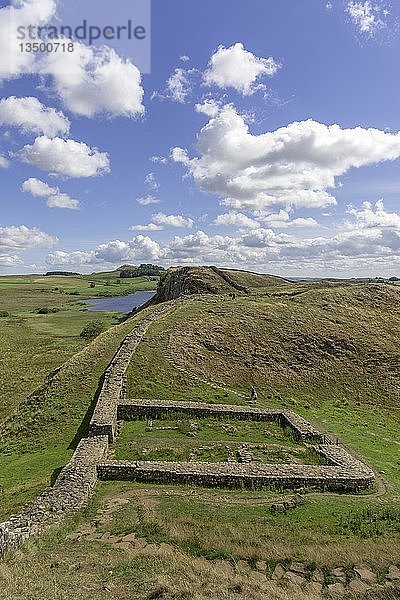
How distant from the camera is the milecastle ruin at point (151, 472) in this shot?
→ 1541cm

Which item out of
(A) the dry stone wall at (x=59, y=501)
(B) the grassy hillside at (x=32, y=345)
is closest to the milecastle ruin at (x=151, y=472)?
(A) the dry stone wall at (x=59, y=501)

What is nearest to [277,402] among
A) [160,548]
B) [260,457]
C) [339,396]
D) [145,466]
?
[339,396]

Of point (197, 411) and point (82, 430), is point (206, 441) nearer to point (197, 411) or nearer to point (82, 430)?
point (197, 411)

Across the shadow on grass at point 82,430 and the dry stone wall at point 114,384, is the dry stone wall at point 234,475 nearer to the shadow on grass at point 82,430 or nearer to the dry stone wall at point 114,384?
the dry stone wall at point 114,384

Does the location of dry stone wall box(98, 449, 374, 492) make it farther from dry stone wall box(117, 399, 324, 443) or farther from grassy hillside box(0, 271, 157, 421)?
grassy hillside box(0, 271, 157, 421)

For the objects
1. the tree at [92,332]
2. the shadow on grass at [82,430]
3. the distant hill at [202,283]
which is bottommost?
the tree at [92,332]

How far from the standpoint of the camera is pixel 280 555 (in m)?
12.8

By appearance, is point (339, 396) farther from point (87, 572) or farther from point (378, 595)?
point (87, 572)

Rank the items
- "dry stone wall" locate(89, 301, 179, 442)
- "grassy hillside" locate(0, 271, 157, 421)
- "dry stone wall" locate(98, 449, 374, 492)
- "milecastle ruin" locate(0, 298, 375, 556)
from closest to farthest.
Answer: "milecastle ruin" locate(0, 298, 375, 556) → "dry stone wall" locate(98, 449, 374, 492) → "dry stone wall" locate(89, 301, 179, 442) → "grassy hillside" locate(0, 271, 157, 421)

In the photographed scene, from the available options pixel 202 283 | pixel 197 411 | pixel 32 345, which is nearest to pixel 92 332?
pixel 32 345

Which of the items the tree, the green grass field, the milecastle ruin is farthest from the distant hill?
the milecastle ruin

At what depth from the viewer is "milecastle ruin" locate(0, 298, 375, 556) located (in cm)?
1541

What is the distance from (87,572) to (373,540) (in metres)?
8.79

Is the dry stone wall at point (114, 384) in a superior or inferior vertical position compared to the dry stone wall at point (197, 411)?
superior
